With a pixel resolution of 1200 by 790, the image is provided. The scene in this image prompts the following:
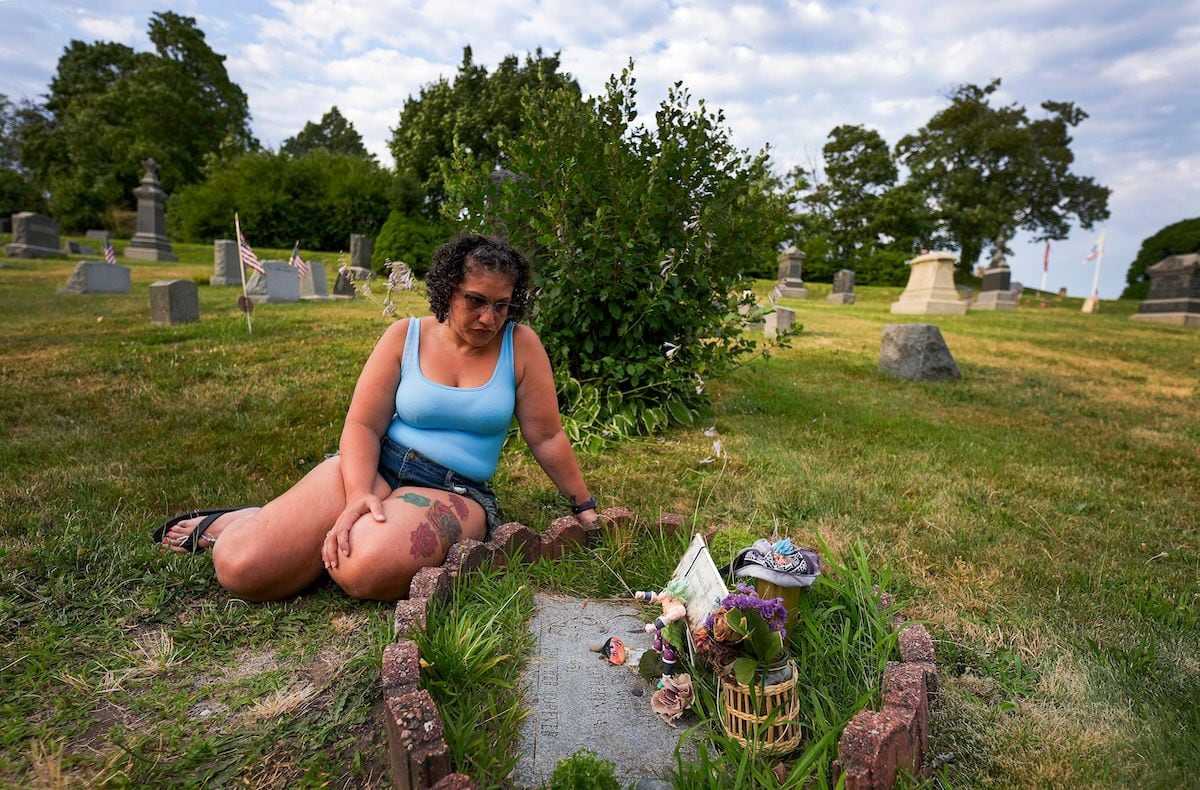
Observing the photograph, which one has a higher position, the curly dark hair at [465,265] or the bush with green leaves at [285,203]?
the bush with green leaves at [285,203]

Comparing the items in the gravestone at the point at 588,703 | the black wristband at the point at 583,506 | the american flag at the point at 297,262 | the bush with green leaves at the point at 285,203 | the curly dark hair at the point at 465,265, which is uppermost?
the bush with green leaves at the point at 285,203

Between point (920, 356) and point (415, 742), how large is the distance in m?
7.28

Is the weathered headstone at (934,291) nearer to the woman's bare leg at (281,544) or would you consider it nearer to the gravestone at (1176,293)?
the gravestone at (1176,293)

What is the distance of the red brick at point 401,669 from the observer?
159cm

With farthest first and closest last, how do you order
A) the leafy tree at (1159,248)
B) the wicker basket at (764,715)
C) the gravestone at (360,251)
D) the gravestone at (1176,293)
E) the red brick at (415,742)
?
the leafy tree at (1159,248)
the gravestone at (360,251)
the gravestone at (1176,293)
the wicker basket at (764,715)
the red brick at (415,742)

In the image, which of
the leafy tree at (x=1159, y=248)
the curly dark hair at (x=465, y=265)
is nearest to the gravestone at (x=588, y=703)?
the curly dark hair at (x=465, y=265)

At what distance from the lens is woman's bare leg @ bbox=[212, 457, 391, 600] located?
7.59 ft

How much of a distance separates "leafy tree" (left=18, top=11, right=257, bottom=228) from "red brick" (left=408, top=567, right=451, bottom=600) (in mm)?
33719

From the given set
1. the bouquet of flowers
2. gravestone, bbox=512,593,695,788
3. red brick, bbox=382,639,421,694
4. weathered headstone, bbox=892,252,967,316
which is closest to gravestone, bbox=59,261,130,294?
gravestone, bbox=512,593,695,788

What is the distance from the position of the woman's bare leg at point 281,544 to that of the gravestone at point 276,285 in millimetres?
11480

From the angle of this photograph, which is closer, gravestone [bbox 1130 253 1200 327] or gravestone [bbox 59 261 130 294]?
gravestone [bbox 59 261 130 294]

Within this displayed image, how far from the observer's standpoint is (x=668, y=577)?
8.33 ft

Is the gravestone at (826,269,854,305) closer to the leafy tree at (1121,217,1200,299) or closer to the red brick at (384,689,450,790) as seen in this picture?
the leafy tree at (1121,217,1200,299)

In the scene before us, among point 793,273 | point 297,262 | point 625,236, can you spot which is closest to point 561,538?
point 625,236
